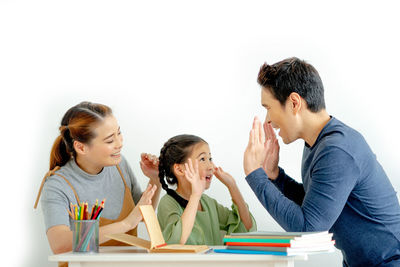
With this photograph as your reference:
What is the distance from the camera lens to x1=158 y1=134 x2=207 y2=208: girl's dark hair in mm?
2184

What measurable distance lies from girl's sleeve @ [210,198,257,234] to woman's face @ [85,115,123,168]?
0.49 meters

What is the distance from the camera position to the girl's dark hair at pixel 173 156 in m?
2.18

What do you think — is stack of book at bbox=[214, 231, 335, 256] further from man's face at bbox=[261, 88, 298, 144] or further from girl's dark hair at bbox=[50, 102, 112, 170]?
girl's dark hair at bbox=[50, 102, 112, 170]

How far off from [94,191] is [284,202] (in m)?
0.86

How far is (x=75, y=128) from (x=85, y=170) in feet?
0.64

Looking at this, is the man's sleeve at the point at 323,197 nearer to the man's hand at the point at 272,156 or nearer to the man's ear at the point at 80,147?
the man's hand at the point at 272,156

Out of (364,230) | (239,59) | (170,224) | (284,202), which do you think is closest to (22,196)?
(170,224)

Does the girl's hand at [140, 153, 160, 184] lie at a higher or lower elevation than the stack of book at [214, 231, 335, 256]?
higher

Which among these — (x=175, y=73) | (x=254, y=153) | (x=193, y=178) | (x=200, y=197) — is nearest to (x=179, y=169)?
(x=200, y=197)

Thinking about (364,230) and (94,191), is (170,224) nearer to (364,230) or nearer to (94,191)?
(94,191)

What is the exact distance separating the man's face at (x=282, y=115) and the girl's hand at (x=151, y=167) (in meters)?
0.64

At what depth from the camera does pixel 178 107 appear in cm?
260

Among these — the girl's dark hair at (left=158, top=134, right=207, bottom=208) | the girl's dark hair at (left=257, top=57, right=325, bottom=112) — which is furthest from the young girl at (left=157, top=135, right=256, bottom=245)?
the girl's dark hair at (left=257, top=57, right=325, bottom=112)

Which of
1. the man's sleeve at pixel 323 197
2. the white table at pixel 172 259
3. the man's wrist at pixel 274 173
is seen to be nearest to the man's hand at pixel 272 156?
the man's wrist at pixel 274 173
